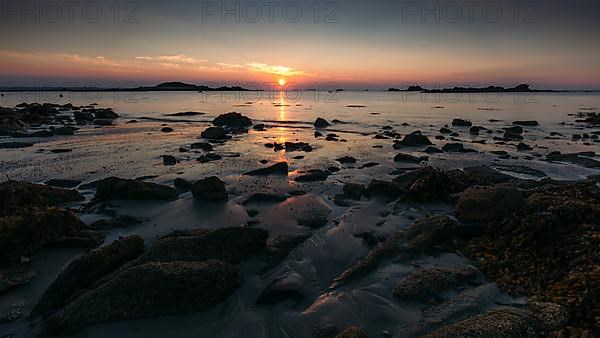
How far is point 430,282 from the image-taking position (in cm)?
588

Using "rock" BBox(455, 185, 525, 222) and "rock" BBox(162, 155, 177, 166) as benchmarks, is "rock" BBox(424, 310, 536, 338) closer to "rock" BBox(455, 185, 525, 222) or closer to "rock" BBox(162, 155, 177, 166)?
"rock" BBox(455, 185, 525, 222)

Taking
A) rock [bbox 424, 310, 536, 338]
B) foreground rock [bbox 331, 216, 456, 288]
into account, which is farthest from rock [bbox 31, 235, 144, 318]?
rock [bbox 424, 310, 536, 338]

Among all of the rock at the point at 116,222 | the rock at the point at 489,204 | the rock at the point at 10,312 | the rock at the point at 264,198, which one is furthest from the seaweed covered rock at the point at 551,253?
the rock at the point at 116,222

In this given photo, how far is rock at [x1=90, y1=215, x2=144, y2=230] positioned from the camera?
845 centimetres

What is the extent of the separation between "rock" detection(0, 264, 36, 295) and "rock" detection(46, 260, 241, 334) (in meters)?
1.56

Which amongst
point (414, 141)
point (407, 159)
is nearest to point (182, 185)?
point (407, 159)

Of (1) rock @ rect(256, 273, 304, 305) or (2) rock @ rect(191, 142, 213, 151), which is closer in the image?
(1) rock @ rect(256, 273, 304, 305)

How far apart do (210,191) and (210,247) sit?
4101 millimetres

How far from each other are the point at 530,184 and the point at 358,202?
243 inches

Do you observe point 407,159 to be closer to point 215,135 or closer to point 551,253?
point 551,253

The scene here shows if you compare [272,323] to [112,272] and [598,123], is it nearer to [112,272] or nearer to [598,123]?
[112,272]

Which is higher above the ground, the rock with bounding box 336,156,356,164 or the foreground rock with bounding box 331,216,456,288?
the rock with bounding box 336,156,356,164

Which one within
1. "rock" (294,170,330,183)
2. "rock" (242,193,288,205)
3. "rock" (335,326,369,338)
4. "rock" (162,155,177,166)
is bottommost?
"rock" (335,326,369,338)

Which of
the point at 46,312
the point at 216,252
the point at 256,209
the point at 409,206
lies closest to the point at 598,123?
the point at 409,206
